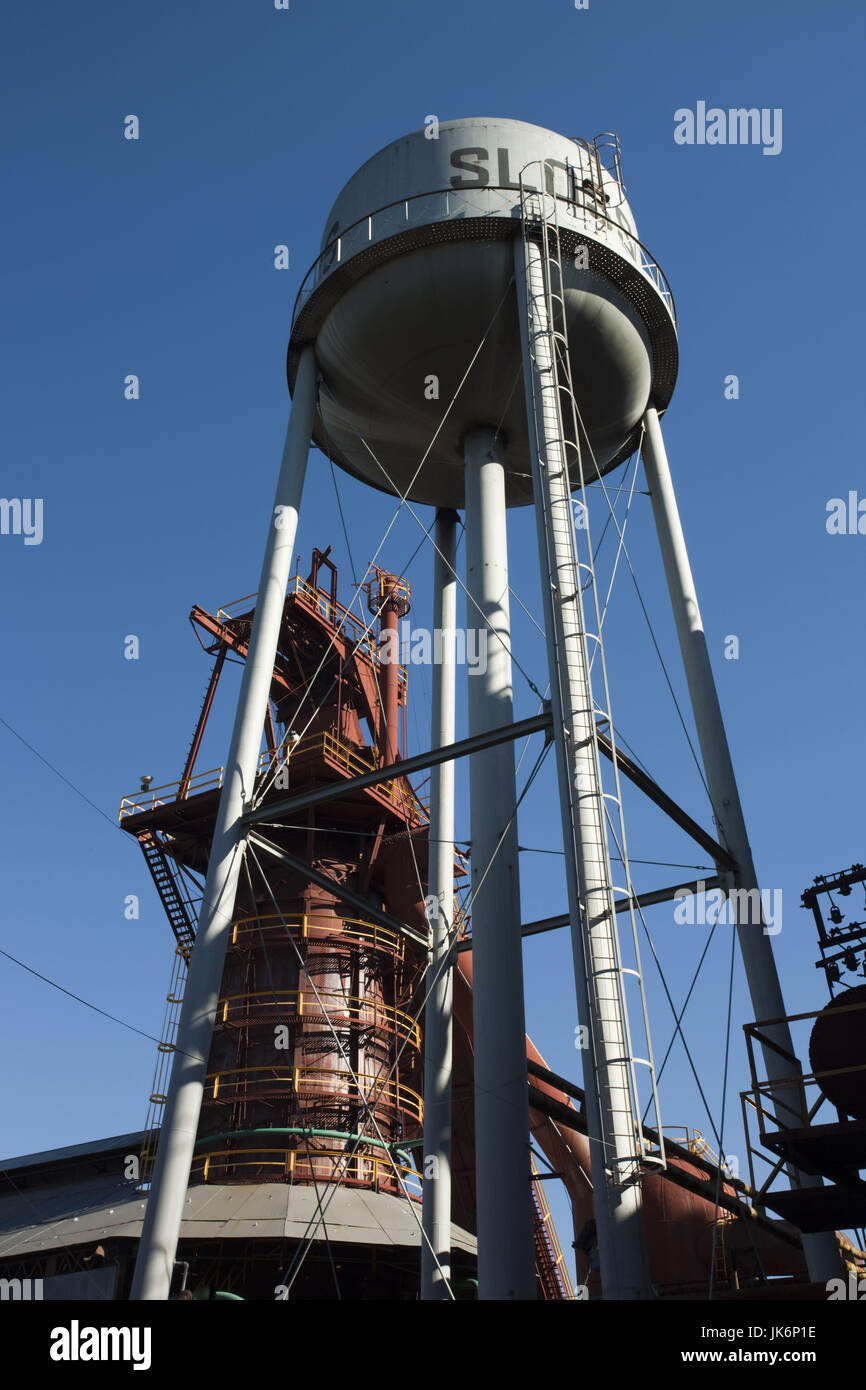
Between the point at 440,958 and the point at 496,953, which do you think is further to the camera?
the point at 440,958

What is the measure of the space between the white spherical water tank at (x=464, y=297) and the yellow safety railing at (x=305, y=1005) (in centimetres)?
928

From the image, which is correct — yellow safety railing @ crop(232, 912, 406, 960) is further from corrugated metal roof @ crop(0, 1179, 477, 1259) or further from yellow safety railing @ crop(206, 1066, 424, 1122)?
corrugated metal roof @ crop(0, 1179, 477, 1259)

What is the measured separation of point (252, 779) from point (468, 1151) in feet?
34.6

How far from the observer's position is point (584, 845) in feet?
36.9

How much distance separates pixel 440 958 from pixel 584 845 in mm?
4859

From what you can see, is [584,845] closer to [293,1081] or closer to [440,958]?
[440,958]

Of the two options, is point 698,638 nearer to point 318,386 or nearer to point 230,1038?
point 318,386

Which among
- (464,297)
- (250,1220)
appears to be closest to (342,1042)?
(250,1220)

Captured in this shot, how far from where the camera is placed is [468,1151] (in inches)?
829

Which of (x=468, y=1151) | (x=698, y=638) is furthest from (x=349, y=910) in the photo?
(x=698, y=638)

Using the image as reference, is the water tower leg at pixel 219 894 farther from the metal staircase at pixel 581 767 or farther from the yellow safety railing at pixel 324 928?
the yellow safety railing at pixel 324 928

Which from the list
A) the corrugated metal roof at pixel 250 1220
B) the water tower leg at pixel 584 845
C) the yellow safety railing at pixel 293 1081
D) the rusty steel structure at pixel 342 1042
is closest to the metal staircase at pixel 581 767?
the water tower leg at pixel 584 845

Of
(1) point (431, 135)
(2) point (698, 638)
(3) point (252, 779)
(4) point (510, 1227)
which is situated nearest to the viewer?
(4) point (510, 1227)

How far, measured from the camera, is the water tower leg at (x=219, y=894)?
11.6 metres
